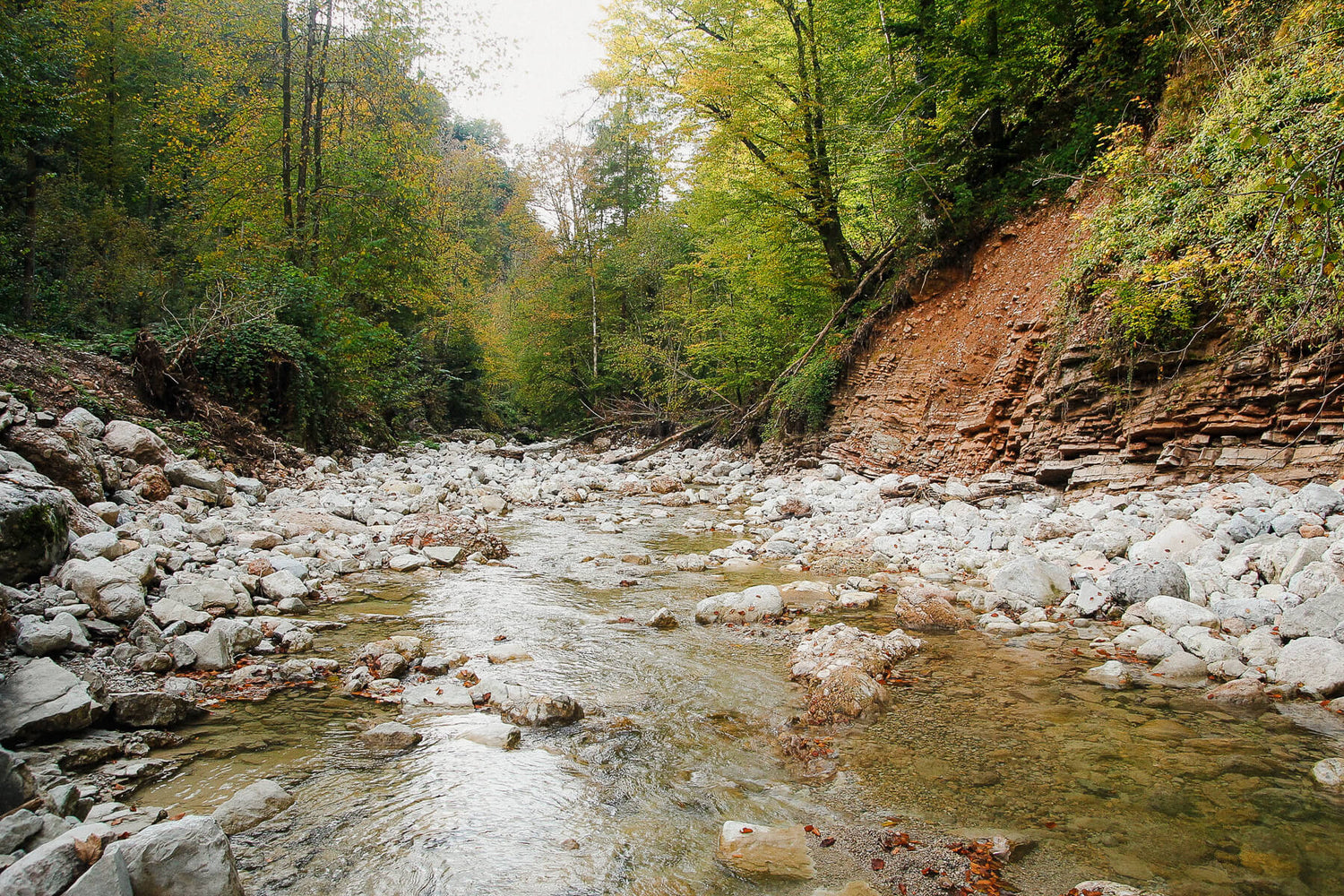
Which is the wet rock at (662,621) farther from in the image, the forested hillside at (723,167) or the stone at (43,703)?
the forested hillside at (723,167)

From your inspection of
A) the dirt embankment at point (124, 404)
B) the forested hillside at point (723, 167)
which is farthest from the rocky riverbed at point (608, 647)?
the forested hillside at point (723, 167)

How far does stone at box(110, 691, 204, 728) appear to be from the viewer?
3.01m

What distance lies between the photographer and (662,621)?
5176 millimetres

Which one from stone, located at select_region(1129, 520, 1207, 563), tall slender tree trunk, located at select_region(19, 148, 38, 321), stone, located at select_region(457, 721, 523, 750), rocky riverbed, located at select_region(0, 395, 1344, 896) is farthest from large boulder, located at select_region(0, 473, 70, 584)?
tall slender tree trunk, located at select_region(19, 148, 38, 321)

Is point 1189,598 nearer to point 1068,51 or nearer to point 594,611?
point 594,611

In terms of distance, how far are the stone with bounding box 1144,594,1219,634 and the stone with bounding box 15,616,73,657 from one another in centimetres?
686

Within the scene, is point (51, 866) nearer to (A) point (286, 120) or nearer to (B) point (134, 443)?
(B) point (134, 443)

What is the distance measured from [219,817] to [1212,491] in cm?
820

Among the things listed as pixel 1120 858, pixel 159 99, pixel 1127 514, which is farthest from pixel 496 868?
pixel 159 99

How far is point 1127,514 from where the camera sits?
20.8ft

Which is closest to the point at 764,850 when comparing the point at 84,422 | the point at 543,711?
the point at 543,711

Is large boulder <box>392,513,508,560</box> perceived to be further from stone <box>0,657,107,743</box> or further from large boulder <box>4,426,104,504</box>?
stone <box>0,657,107,743</box>

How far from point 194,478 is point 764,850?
305 inches

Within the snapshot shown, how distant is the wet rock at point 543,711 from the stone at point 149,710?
1618 millimetres
